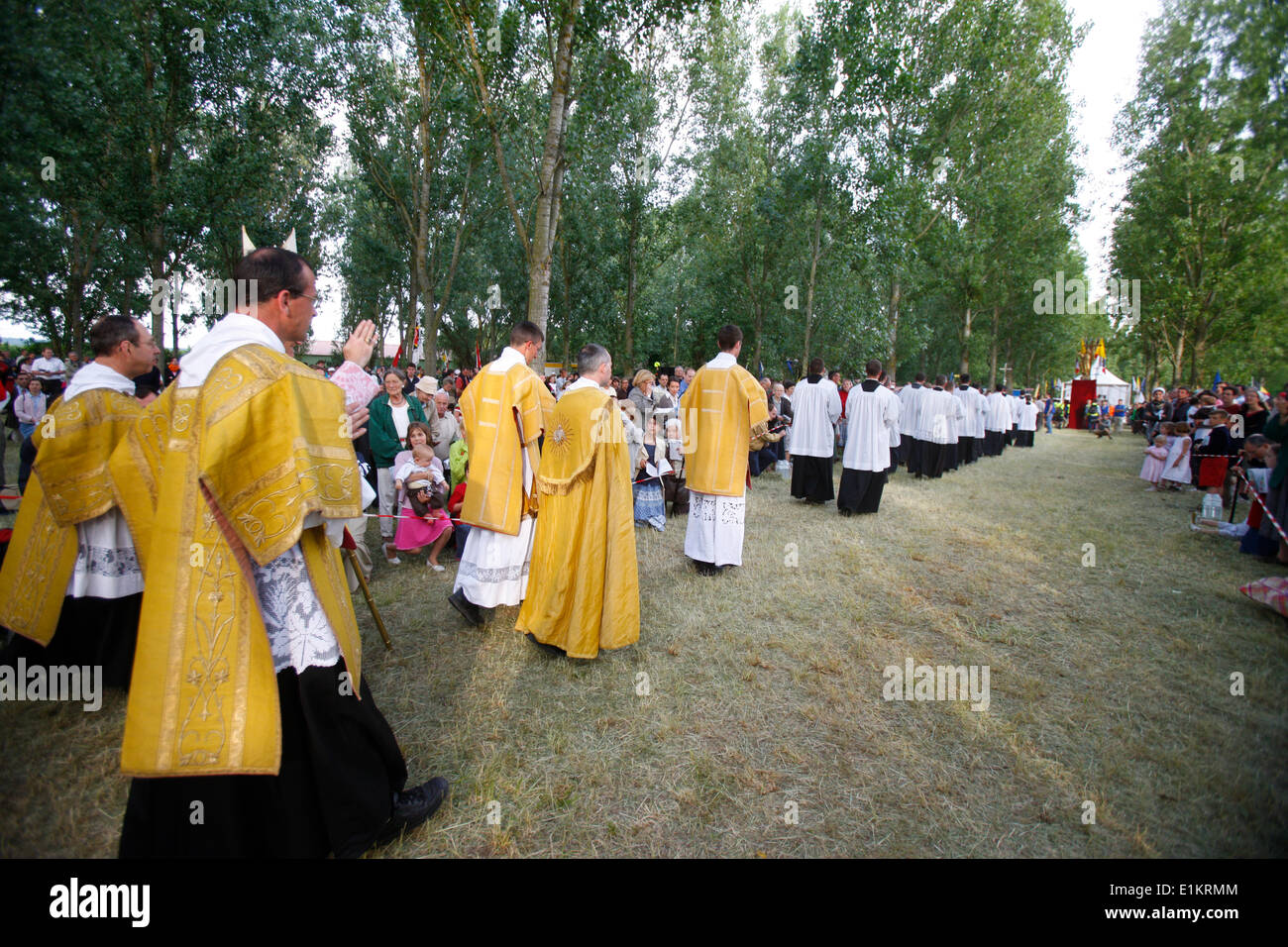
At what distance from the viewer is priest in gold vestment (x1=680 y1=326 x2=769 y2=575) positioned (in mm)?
5953

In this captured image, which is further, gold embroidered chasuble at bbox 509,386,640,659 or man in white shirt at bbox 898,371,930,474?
man in white shirt at bbox 898,371,930,474

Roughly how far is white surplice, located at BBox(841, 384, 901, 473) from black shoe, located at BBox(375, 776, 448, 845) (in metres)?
7.70

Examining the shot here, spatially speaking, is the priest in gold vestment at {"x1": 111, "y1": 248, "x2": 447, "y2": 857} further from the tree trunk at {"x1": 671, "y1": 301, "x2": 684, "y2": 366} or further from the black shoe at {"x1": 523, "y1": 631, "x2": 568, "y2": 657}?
the tree trunk at {"x1": 671, "y1": 301, "x2": 684, "y2": 366}

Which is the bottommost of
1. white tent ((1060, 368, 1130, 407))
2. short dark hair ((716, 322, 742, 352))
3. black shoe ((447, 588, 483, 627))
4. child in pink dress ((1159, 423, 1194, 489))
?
black shoe ((447, 588, 483, 627))

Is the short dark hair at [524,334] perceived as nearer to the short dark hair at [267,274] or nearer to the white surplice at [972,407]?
the short dark hair at [267,274]

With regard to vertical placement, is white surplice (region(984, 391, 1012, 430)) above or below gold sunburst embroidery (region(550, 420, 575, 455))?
above

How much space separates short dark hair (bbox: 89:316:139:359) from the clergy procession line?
2 centimetres

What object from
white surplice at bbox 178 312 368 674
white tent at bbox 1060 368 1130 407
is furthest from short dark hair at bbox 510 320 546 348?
white tent at bbox 1060 368 1130 407

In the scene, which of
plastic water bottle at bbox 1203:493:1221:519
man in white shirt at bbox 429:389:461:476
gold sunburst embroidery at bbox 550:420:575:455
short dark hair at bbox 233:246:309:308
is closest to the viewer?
short dark hair at bbox 233:246:309:308

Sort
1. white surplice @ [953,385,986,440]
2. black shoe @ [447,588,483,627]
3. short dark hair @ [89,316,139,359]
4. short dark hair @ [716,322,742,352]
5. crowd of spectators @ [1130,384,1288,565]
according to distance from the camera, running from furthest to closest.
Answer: white surplice @ [953,385,986,440] < crowd of spectators @ [1130,384,1288,565] < short dark hair @ [716,322,742,352] < black shoe @ [447,588,483,627] < short dark hair @ [89,316,139,359]

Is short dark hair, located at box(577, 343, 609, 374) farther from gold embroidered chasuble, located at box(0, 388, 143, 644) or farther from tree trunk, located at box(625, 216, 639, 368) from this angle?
tree trunk, located at box(625, 216, 639, 368)

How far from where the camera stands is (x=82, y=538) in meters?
3.61

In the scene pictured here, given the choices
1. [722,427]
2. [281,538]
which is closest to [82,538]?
[281,538]

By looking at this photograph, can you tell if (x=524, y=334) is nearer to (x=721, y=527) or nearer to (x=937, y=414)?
(x=721, y=527)
